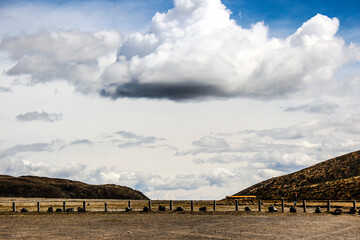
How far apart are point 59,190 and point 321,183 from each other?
7307 cm

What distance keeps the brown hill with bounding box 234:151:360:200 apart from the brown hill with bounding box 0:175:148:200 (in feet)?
134

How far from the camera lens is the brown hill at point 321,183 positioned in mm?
86875

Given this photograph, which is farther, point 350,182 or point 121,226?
point 350,182

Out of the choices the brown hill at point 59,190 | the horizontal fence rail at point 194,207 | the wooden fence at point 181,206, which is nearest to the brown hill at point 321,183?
the horizontal fence rail at point 194,207

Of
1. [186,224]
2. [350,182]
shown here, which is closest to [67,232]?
[186,224]

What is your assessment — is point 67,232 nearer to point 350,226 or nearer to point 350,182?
point 350,226

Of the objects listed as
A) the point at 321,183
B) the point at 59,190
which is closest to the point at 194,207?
the point at 321,183

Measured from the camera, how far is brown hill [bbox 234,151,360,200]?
8688cm

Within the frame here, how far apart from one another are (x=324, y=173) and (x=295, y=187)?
39.9ft

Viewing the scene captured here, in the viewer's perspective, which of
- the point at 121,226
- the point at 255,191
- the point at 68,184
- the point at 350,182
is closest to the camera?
the point at 121,226

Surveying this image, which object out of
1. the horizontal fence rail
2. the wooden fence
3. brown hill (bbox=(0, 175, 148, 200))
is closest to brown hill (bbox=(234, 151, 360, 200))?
the horizontal fence rail

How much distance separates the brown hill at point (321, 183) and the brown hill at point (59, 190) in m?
40.9

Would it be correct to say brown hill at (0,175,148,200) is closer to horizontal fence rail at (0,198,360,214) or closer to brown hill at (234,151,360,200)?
brown hill at (234,151,360,200)

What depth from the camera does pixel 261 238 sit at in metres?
24.4
